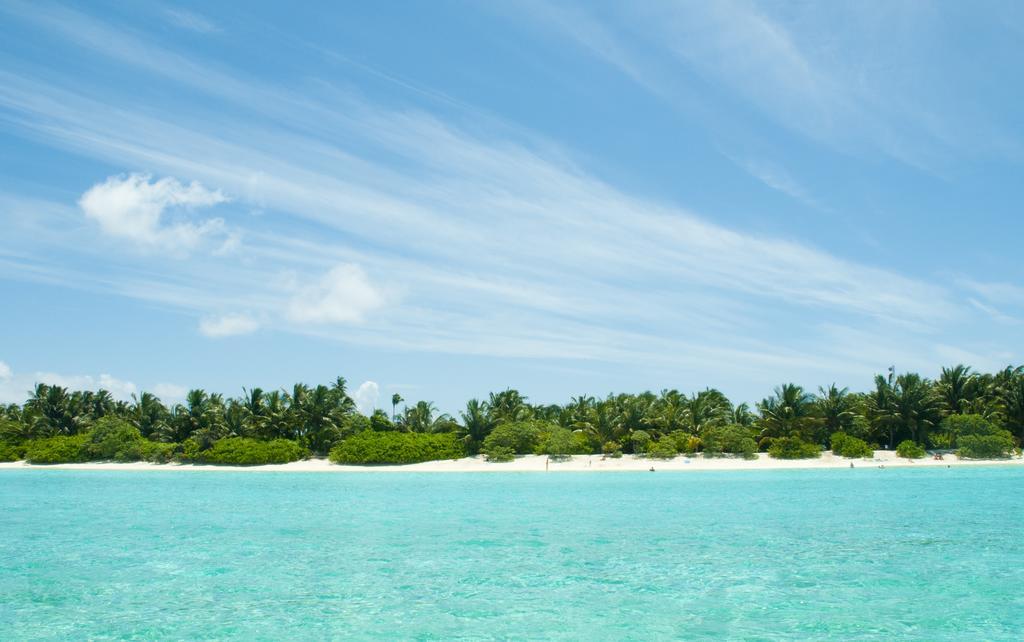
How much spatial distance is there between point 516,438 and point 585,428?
5.68 meters

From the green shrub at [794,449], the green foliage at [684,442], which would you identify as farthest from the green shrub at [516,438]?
the green shrub at [794,449]

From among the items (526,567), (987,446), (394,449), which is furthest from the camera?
(394,449)

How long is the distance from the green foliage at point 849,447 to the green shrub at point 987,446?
20.4 feet

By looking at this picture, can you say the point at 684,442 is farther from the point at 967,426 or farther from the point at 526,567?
the point at 526,567

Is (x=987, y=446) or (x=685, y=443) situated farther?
(x=685, y=443)

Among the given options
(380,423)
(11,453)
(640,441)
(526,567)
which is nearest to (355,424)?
(380,423)

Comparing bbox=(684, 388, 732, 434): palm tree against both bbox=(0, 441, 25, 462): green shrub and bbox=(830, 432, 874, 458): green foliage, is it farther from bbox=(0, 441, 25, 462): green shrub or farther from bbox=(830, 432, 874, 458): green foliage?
bbox=(0, 441, 25, 462): green shrub

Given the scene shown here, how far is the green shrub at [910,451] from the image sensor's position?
5144cm

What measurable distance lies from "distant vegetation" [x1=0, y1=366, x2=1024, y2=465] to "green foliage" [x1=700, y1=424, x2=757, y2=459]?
0.08 meters

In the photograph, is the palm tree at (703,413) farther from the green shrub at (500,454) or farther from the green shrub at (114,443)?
the green shrub at (114,443)

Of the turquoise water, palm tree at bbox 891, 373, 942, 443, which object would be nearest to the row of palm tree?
palm tree at bbox 891, 373, 942, 443

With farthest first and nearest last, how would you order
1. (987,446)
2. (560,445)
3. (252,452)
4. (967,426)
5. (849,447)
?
(252,452)
(560,445)
(849,447)
(967,426)
(987,446)

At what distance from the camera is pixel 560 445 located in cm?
5444

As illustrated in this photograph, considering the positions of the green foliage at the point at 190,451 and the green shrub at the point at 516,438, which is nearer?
the green shrub at the point at 516,438
